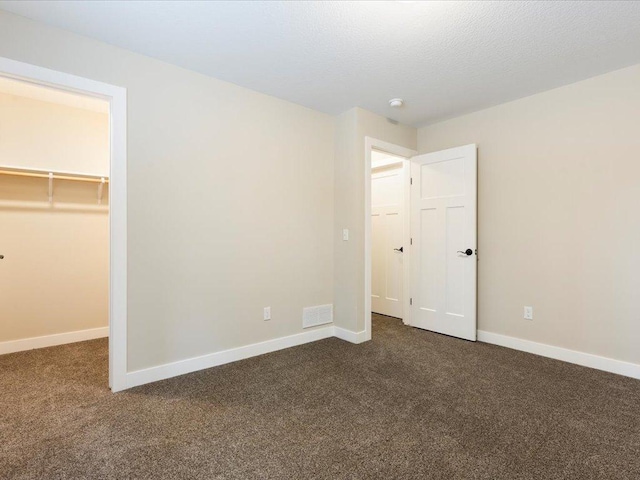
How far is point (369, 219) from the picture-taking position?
3.58 meters

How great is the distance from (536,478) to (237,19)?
3.00 meters

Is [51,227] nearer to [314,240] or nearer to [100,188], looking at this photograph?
[100,188]

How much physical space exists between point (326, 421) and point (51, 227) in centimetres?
341

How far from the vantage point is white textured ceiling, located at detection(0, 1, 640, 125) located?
197 cm

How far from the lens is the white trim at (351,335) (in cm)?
345

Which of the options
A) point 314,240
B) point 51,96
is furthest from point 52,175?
point 314,240

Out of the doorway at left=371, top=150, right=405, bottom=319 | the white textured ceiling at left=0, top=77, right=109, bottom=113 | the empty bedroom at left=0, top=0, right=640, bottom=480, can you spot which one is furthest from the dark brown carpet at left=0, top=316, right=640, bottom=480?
the white textured ceiling at left=0, top=77, right=109, bottom=113

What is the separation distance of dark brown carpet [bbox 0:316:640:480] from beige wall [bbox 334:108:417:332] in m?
0.72

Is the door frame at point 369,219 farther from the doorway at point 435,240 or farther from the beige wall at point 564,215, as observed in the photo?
the beige wall at point 564,215

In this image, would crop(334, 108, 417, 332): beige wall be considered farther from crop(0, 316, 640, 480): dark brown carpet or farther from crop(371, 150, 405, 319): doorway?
crop(371, 150, 405, 319): doorway

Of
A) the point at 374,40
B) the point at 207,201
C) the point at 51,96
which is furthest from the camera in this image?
the point at 51,96

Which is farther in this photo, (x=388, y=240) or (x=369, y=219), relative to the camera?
(x=388, y=240)

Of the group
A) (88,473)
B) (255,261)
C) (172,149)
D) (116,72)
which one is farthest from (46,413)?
(116,72)

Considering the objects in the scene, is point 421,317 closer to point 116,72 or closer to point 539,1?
point 539,1
